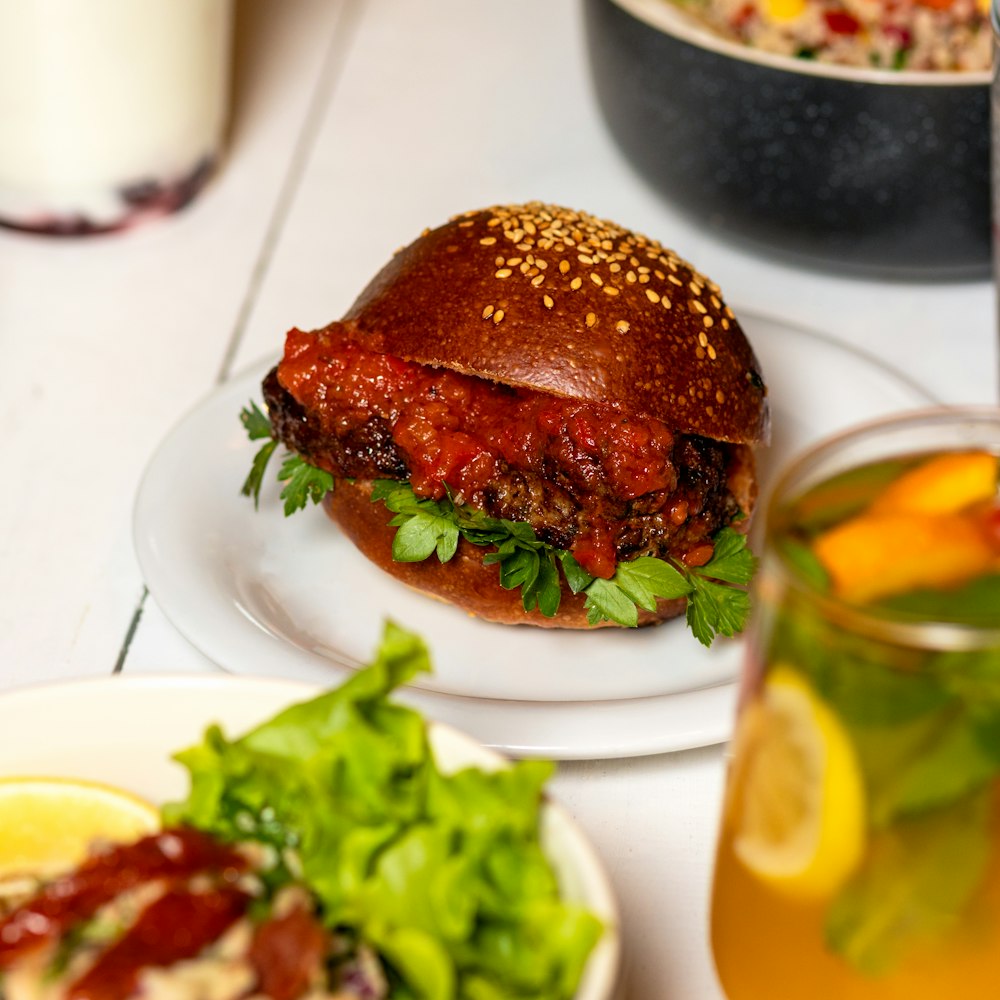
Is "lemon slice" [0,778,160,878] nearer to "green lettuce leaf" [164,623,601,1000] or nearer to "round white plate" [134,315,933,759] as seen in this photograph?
"green lettuce leaf" [164,623,601,1000]

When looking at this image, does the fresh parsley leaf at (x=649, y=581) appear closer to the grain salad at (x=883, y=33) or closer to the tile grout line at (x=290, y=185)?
the tile grout line at (x=290, y=185)

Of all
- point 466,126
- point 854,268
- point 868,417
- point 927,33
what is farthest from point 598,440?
point 466,126

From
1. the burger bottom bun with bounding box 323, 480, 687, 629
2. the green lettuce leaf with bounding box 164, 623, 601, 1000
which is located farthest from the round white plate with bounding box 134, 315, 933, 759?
the green lettuce leaf with bounding box 164, 623, 601, 1000

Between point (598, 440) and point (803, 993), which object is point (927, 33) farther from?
point (803, 993)

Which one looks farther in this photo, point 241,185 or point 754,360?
point 241,185

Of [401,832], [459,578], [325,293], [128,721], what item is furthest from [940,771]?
[325,293]

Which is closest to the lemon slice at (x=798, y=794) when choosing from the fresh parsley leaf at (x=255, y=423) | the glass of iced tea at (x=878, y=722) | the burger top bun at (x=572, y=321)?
the glass of iced tea at (x=878, y=722)
